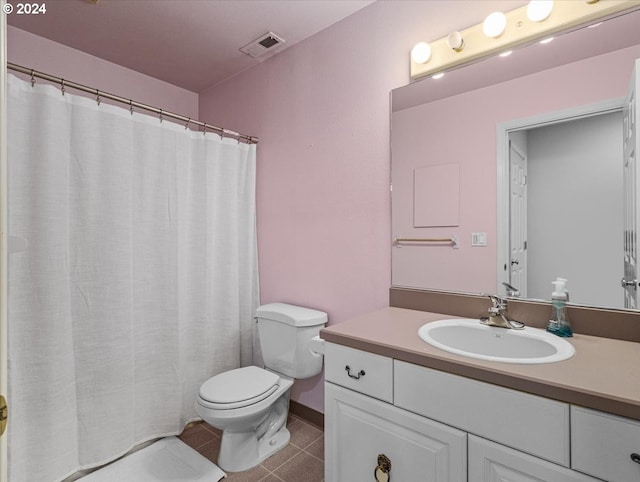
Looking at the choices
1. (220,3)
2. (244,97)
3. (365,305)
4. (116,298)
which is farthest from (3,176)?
(244,97)

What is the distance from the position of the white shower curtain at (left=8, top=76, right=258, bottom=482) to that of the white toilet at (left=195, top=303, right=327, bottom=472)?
0.36 meters

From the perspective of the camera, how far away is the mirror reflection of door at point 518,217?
1.33 m

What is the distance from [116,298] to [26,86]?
102cm

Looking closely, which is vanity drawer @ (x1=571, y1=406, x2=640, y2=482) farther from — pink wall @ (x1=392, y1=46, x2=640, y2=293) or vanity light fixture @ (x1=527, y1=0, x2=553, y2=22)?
vanity light fixture @ (x1=527, y1=0, x2=553, y2=22)

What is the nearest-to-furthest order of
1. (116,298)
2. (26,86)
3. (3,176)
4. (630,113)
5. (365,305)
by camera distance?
1. (3,176)
2. (630,113)
3. (26,86)
4. (116,298)
5. (365,305)

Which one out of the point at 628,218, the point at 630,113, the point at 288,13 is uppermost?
the point at 288,13

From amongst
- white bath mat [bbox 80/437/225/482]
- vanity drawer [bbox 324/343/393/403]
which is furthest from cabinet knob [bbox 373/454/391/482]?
white bath mat [bbox 80/437/225/482]

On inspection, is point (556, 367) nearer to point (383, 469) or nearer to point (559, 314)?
point (559, 314)

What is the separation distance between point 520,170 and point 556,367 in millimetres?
789

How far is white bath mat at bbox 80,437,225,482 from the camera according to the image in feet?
5.19

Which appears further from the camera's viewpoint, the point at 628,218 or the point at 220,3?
the point at 220,3

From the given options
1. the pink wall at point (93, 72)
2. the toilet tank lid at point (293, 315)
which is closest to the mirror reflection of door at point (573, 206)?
the toilet tank lid at point (293, 315)

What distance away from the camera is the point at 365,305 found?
1.80 metres

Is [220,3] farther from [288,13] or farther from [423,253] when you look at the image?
[423,253]
